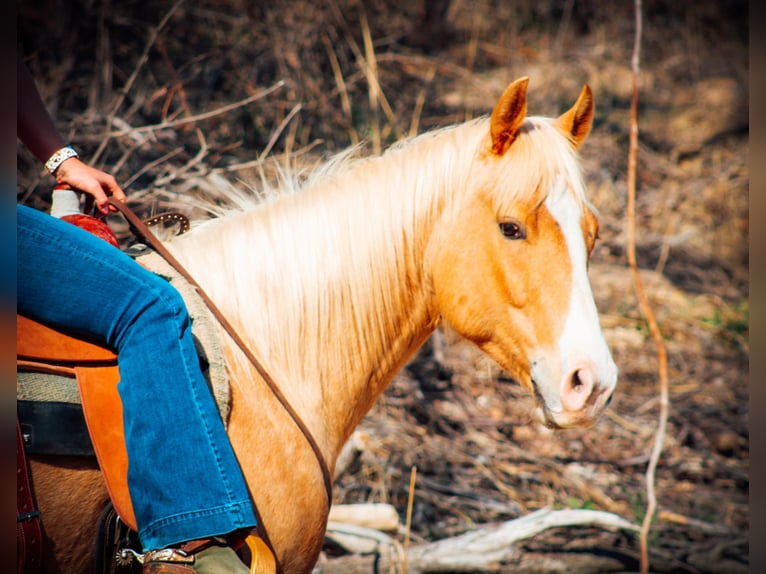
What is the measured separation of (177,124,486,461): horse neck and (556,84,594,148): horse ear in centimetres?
35

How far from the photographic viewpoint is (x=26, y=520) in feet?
4.84

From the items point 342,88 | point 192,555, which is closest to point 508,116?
point 192,555

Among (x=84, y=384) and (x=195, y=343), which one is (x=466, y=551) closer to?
(x=195, y=343)

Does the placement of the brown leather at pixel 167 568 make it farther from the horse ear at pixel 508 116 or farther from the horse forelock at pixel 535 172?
the horse ear at pixel 508 116

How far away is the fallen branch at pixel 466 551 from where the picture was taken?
123 inches

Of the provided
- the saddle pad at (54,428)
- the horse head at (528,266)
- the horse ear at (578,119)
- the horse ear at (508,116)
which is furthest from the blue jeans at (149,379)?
the horse ear at (578,119)

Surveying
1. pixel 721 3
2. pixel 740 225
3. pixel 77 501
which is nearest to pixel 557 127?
pixel 77 501

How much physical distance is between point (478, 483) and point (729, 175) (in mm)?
5203

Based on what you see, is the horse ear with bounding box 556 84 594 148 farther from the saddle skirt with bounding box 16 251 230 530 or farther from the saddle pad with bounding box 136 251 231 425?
the saddle skirt with bounding box 16 251 230 530

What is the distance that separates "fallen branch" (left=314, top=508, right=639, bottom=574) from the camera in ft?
10.3

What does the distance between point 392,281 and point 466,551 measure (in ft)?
5.90

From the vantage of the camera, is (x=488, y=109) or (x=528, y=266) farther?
(x=488, y=109)

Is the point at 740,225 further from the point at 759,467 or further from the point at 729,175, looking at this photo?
the point at 759,467

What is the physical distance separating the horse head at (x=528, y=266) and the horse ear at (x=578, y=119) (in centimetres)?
6
